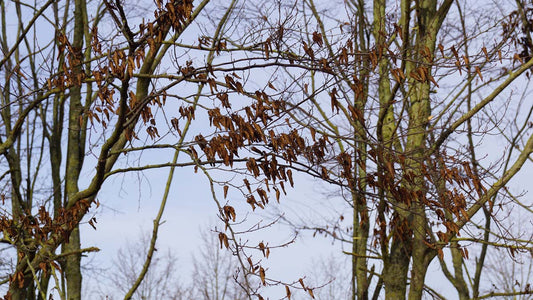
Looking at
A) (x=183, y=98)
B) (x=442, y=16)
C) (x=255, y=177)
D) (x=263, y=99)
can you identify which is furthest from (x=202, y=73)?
(x=442, y=16)

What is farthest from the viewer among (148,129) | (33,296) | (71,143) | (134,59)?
(33,296)

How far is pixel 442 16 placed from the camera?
808cm

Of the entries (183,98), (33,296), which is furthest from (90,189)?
(33,296)

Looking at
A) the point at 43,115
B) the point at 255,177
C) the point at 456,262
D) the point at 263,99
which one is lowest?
the point at 255,177

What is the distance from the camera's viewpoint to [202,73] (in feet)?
16.7

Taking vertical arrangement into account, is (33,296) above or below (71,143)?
below

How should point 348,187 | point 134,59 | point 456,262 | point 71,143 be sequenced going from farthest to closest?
1. point 456,262
2. point 71,143
3. point 348,187
4. point 134,59

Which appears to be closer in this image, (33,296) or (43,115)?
(33,296)

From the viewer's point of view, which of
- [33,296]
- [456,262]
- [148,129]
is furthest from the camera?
[456,262]

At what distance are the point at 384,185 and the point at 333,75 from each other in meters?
1.02

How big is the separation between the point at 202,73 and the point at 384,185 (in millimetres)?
1729

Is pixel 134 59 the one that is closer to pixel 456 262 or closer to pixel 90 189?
pixel 90 189

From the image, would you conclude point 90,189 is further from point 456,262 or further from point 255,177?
point 456,262

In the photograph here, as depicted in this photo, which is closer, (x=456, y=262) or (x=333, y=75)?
(x=333, y=75)
